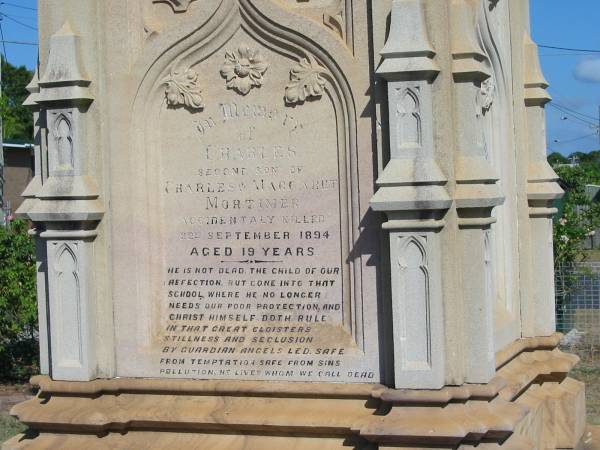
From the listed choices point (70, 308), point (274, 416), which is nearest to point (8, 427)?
point (70, 308)

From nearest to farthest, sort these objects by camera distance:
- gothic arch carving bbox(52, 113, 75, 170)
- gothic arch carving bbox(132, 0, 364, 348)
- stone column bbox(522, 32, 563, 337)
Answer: gothic arch carving bbox(132, 0, 364, 348), gothic arch carving bbox(52, 113, 75, 170), stone column bbox(522, 32, 563, 337)

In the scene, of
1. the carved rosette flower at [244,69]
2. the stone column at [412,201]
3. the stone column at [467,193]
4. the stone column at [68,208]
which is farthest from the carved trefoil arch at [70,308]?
the stone column at [467,193]

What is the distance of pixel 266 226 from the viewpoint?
733cm

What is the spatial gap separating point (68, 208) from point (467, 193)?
112 inches

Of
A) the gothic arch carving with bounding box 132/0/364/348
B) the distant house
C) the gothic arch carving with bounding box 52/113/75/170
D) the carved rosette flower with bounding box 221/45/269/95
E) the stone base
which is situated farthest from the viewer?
the distant house

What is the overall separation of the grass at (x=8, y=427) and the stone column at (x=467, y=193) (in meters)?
5.55

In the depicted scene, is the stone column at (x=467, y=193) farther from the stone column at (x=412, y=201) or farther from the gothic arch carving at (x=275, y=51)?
the gothic arch carving at (x=275, y=51)

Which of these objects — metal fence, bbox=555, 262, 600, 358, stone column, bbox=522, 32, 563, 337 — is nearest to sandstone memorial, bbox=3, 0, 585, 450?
stone column, bbox=522, 32, 563, 337

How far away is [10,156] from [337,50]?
40.8 metres

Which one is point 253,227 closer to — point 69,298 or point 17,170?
point 69,298

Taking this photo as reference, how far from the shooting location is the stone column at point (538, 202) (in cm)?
873

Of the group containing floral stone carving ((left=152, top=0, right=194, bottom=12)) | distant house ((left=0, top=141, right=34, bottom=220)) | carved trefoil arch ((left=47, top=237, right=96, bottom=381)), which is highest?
distant house ((left=0, top=141, right=34, bottom=220))

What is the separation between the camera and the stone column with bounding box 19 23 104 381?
24.3 feet

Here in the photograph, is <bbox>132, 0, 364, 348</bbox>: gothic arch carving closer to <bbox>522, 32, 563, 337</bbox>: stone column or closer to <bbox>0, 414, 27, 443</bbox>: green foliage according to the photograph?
<bbox>522, 32, 563, 337</bbox>: stone column
